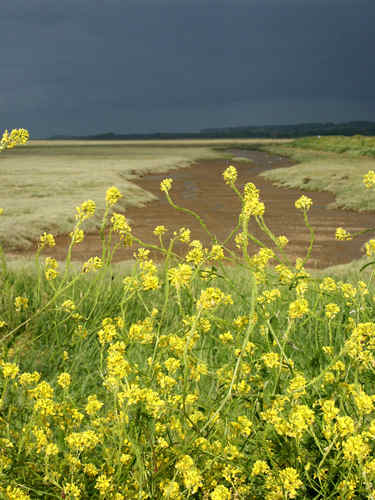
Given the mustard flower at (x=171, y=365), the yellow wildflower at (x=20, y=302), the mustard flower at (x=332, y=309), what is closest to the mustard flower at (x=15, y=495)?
the mustard flower at (x=171, y=365)

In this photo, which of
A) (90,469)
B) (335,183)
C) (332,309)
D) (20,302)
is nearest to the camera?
(90,469)

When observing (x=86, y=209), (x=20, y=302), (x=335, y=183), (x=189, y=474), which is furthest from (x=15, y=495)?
(x=335, y=183)

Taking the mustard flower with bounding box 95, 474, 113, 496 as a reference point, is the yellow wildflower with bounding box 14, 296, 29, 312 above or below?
above

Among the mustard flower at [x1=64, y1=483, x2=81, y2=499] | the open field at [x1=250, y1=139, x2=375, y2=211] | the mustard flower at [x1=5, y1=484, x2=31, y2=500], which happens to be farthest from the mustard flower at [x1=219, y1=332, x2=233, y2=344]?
the open field at [x1=250, y1=139, x2=375, y2=211]

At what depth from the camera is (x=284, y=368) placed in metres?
2.68

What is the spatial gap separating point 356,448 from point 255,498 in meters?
0.77

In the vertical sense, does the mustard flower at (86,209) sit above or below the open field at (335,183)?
above

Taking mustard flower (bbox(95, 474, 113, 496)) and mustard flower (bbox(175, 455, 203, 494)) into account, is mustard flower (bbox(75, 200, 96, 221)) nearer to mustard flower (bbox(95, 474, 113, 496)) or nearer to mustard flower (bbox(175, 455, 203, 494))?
mustard flower (bbox(95, 474, 113, 496))

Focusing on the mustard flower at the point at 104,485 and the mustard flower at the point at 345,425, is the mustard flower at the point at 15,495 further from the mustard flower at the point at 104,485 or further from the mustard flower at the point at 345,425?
the mustard flower at the point at 345,425

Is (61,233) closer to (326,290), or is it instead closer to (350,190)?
(326,290)

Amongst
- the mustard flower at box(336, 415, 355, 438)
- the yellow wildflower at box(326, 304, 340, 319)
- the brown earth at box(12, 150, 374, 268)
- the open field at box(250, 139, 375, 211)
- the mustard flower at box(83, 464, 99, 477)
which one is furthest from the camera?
the open field at box(250, 139, 375, 211)

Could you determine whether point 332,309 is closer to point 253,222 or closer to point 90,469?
point 90,469

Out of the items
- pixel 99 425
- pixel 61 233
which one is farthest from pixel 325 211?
Result: pixel 99 425

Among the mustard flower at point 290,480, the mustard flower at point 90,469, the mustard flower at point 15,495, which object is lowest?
the mustard flower at point 90,469
